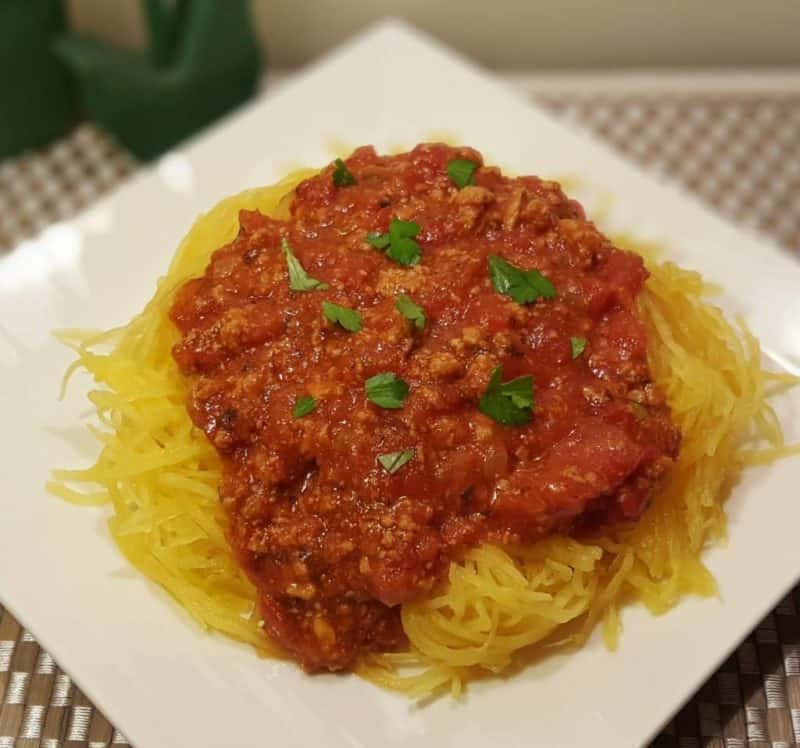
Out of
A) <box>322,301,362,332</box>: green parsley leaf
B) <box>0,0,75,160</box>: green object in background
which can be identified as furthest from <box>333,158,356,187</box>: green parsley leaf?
<box>0,0,75,160</box>: green object in background

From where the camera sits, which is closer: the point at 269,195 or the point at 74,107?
the point at 269,195

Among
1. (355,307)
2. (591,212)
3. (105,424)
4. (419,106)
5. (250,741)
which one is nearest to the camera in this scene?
(250,741)

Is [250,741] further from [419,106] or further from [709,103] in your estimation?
[709,103]

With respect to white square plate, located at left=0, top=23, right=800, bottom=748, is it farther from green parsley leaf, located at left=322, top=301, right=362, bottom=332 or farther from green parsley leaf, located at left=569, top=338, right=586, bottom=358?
green parsley leaf, located at left=322, top=301, right=362, bottom=332

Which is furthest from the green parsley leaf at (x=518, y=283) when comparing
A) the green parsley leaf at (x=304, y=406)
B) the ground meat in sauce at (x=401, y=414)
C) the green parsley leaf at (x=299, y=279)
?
the green parsley leaf at (x=304, y=406)

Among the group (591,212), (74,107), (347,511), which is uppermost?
(591,212)

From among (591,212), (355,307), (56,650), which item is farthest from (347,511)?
(591,212)
